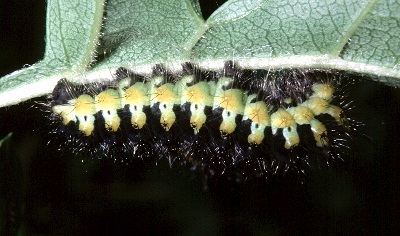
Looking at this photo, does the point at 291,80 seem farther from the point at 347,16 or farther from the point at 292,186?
the point at 292,186

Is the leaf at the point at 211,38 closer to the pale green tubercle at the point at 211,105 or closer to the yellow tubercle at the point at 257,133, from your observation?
the pale green tubercle at the point at 211,105

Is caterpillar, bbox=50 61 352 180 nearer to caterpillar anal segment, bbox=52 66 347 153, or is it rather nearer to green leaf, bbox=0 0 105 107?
caterpillar anal segment, bbox=52 66 347 153

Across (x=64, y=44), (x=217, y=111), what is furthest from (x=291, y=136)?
(x=64, y=44)

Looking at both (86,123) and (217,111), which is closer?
(217,111)

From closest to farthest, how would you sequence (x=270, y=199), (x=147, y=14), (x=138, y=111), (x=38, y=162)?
(x=147, y=14)
(x=138, y=111)
(x=38, y=162)
(x=270, y=199)

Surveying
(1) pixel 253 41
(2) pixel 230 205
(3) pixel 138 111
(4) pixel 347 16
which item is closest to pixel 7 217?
(3) pixel 138 111

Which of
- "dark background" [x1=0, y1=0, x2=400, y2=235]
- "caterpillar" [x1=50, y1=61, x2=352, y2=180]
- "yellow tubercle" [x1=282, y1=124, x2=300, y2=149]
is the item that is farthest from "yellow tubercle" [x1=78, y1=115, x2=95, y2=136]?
"yellow tubercle" [x1=282, y1=124, x2=300, y2=149]

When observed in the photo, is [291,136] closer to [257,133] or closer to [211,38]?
[257,133]
